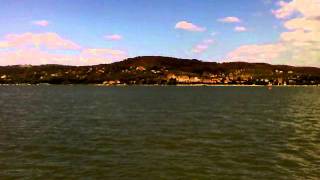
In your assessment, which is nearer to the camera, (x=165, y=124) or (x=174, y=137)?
(x=174, y=137)

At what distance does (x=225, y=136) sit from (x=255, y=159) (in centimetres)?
1289

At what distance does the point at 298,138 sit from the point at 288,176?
18.2 m

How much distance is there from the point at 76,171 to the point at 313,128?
37.1 m

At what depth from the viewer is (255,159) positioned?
3478 centimetres

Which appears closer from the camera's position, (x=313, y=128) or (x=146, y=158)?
(x=146, y=158)

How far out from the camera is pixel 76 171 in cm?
3020

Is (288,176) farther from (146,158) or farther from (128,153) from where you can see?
(128,153)

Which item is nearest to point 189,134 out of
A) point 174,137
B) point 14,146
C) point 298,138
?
point 174,137

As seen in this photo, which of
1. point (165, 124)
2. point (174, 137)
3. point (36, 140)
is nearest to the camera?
point (36, 140)

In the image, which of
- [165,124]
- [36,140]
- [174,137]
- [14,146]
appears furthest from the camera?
[165,124]

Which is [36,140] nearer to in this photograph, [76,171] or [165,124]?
[76,171]

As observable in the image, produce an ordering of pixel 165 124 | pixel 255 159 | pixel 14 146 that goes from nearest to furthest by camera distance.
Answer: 1. pixel 255 159
2. pixel 14 146
3. pixel 165 124

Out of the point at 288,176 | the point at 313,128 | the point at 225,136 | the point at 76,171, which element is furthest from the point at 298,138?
the point at 76,171

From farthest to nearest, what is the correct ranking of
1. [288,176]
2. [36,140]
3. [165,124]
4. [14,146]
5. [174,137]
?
[165,124] < [174,137] < [36,140] < [14,146] < [288,176]
